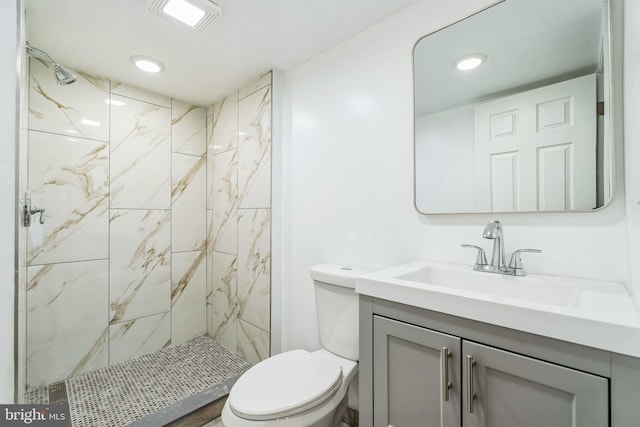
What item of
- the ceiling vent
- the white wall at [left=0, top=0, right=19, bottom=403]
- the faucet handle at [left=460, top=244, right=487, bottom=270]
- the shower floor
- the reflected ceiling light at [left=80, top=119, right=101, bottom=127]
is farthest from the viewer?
the reflected ceiling light at [left=80, top=119, right=101, bottom=127]

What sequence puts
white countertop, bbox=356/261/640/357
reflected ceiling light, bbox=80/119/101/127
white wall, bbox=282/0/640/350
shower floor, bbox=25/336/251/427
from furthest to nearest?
reflected ceiling light, bbox=80/119/101/127, shower floor, bbox=25/336/251/427, white wall, bbox=282/0/640/350, white countertop, bbox=356/261/640/357

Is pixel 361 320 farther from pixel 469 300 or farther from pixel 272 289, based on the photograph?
pixel 272 289

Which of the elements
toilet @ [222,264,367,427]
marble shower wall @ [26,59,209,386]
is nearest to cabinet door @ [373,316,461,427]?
toilet @ [222,264,367,427]

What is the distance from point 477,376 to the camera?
793mm

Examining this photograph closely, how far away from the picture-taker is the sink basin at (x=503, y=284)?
939mm

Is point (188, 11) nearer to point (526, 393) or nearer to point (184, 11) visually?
point (184, 11)

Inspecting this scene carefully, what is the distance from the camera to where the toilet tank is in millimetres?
1364

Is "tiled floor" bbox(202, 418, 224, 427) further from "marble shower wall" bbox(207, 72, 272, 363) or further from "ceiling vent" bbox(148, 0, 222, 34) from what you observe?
"ceiling vent" bbox(148, 0, 222, 34)

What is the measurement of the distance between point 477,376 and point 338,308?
71 cm

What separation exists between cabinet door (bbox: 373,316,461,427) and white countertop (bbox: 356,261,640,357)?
0.34 ft

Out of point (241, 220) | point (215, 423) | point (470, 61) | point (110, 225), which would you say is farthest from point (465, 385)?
point (110, 225)

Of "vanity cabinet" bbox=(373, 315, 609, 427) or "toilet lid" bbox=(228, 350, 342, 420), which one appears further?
"toilet lid" bbox=(228, 350, 342, 420)

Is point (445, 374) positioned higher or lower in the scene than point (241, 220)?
lower

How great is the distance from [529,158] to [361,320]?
878mm
